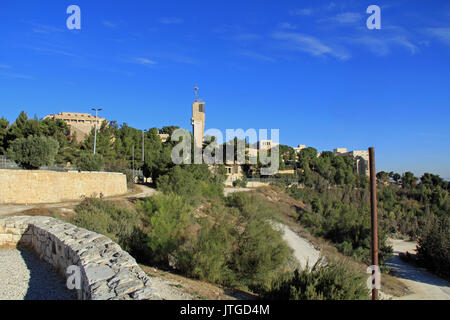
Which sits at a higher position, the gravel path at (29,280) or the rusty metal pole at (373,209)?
the rusty metal pole at (373,209)

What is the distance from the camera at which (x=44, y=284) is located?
5090 mm

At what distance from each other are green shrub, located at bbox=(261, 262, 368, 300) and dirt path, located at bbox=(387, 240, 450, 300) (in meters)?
11.4

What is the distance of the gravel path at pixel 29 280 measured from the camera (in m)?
4.66

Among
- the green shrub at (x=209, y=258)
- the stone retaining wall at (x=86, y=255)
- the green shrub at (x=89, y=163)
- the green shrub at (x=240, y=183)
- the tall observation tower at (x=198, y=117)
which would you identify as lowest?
the green shrub at (x=240, y=183)

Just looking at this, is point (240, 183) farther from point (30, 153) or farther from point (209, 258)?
point (209, 258)

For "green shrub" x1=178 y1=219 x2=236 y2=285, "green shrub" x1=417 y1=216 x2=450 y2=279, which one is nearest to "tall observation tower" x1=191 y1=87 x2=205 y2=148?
"green shrub" x1=417 y1=216 x2=450 y2=279

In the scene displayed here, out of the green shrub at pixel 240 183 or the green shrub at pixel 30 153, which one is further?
the green shrub at pixel 240 183

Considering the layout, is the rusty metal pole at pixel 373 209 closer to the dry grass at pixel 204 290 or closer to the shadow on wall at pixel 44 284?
the dry grass at pixel 204 290

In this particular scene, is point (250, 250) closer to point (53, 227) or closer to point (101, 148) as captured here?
point (53, 227)

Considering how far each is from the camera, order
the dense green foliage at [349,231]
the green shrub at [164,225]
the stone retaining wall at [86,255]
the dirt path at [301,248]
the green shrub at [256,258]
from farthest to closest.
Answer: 1. the dense green foliage at [349,231]
2. the dirt path at [301,248]
3. the green shrub at [164,225]
4. the green shrub at [256,258]
5. the stone retaining wall at [86,255]

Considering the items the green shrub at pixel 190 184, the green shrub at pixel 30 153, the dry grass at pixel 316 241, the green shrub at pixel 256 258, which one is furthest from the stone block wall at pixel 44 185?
the dry grass at pixel 316 241

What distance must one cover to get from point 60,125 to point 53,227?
30.2 metres

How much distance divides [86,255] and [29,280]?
1511mm

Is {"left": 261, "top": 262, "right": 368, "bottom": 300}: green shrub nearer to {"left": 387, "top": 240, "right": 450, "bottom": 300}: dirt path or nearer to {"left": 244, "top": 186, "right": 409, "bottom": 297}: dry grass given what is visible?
{"left": 244, "top": 186, "right": 409, "bottom": 297}: dry grass
